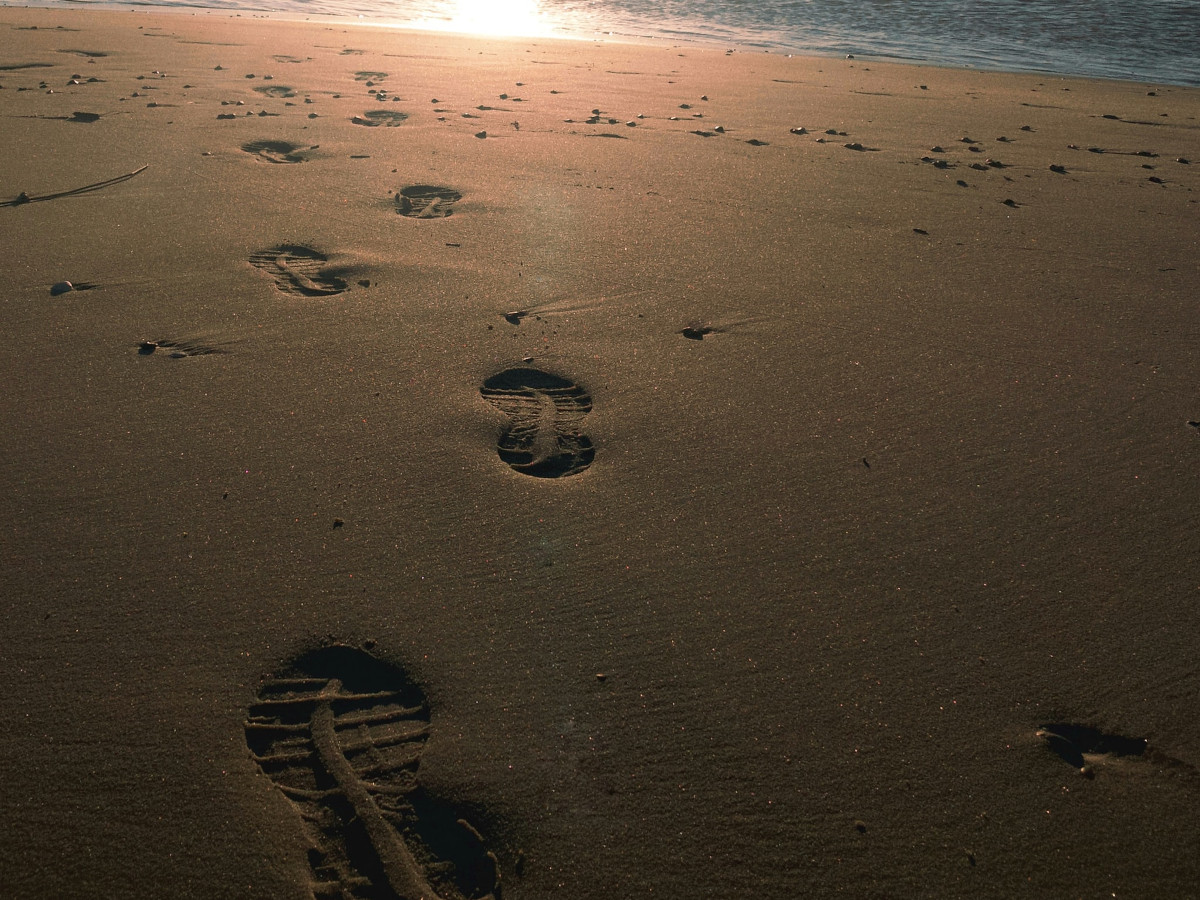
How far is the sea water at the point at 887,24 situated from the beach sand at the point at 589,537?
5.44 meters

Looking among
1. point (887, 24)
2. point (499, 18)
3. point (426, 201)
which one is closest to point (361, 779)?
point (426, 201)

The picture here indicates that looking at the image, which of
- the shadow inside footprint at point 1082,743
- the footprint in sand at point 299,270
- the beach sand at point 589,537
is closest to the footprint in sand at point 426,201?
the beach sand at point 589,537

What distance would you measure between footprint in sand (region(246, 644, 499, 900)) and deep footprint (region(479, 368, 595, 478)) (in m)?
0.61

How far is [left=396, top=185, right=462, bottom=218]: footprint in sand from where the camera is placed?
10.2 ft

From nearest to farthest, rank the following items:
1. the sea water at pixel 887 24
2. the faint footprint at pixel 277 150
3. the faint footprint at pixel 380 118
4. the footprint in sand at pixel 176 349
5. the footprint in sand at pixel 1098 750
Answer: the footprint in sand at pixel 1098 750, the footprint in sand at pixel 176 349, the faint footprint at pixel 277 150, the faint footprint at pixel 380 118, the sea water at pixel 887 24

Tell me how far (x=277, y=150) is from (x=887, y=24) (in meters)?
7.97

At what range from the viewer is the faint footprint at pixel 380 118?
14.0ft

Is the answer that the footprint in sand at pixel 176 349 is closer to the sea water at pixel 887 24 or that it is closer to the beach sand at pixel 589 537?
the beach sand at pixel 589 537

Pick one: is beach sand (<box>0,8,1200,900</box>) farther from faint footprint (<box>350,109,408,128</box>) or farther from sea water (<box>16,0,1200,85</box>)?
sea water (<box>16,0,1200,85</box>)

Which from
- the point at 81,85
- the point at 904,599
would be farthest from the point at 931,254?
the point at 81,85

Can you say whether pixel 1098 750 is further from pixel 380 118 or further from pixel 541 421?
pixel 380 118

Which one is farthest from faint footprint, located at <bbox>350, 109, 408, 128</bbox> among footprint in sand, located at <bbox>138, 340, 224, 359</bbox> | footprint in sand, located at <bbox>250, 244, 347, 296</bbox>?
footprint in sand, located at <bbox>138, 340, 224, 359</bbox>

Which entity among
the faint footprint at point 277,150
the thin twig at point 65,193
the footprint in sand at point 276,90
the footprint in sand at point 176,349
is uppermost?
the footprint in sand at point 276,90

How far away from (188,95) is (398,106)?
112 centimetres
